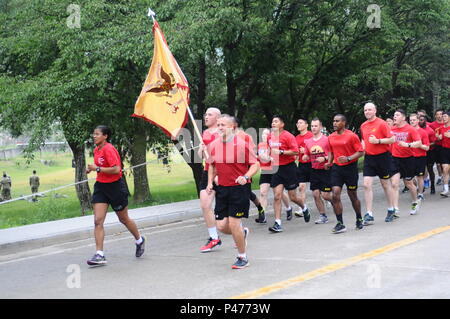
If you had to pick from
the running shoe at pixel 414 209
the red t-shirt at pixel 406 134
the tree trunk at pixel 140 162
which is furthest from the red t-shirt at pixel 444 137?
the tree trunk at pixel 140 162

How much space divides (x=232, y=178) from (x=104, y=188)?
5.96ft

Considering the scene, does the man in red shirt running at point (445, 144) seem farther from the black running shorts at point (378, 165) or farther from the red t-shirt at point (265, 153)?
the red t-shirt at point (265, 153)

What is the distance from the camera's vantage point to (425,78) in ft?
101

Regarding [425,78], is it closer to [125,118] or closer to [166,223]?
[125,118]

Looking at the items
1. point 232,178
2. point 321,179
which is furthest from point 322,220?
point 232,178

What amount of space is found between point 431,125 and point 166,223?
7167mm

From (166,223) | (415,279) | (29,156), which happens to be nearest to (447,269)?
(415,279)

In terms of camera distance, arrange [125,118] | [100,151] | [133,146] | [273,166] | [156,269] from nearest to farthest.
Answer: [156,269] → [100,151] → [273,166] → [125,118] → [133,146]

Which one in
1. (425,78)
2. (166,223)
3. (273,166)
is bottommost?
(166,223)

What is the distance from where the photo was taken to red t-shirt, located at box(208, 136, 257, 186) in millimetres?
8016

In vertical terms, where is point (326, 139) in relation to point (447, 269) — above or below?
above

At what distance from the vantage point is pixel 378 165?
1088 centimetres

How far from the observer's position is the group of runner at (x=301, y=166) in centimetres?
805

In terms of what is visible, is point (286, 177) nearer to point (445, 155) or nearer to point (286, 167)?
point (286, 167)
